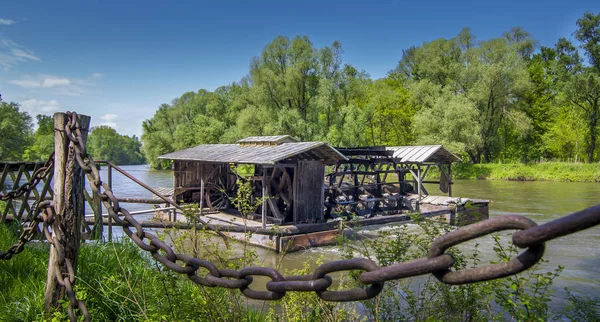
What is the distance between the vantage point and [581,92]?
1420 inches

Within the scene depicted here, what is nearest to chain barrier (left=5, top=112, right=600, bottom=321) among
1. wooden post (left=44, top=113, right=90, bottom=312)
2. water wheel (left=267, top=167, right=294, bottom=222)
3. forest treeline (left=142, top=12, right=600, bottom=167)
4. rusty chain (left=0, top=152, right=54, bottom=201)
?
wooden post (left=44, top=113, right=90, bottom=312)

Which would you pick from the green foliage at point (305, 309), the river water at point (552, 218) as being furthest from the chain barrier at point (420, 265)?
the green foliage at point (305, 309)

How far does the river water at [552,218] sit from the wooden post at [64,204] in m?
1.59

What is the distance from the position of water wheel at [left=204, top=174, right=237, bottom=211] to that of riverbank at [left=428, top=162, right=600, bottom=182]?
22.7 m

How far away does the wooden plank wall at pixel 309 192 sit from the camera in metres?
13.9

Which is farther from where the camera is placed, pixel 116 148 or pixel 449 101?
pixel 116 148

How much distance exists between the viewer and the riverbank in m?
32.8

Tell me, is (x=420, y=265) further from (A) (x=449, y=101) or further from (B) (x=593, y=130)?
(B) (x=593, y=130)

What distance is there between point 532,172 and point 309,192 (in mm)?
28100

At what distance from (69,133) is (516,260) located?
257 centimetres

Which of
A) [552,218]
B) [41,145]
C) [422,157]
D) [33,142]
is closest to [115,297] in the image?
[422,157]

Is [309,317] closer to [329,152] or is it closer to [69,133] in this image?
[69,133]

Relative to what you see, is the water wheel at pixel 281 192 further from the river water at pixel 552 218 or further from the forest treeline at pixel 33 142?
the forest treeline at pixel 33 142

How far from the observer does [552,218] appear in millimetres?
17156
